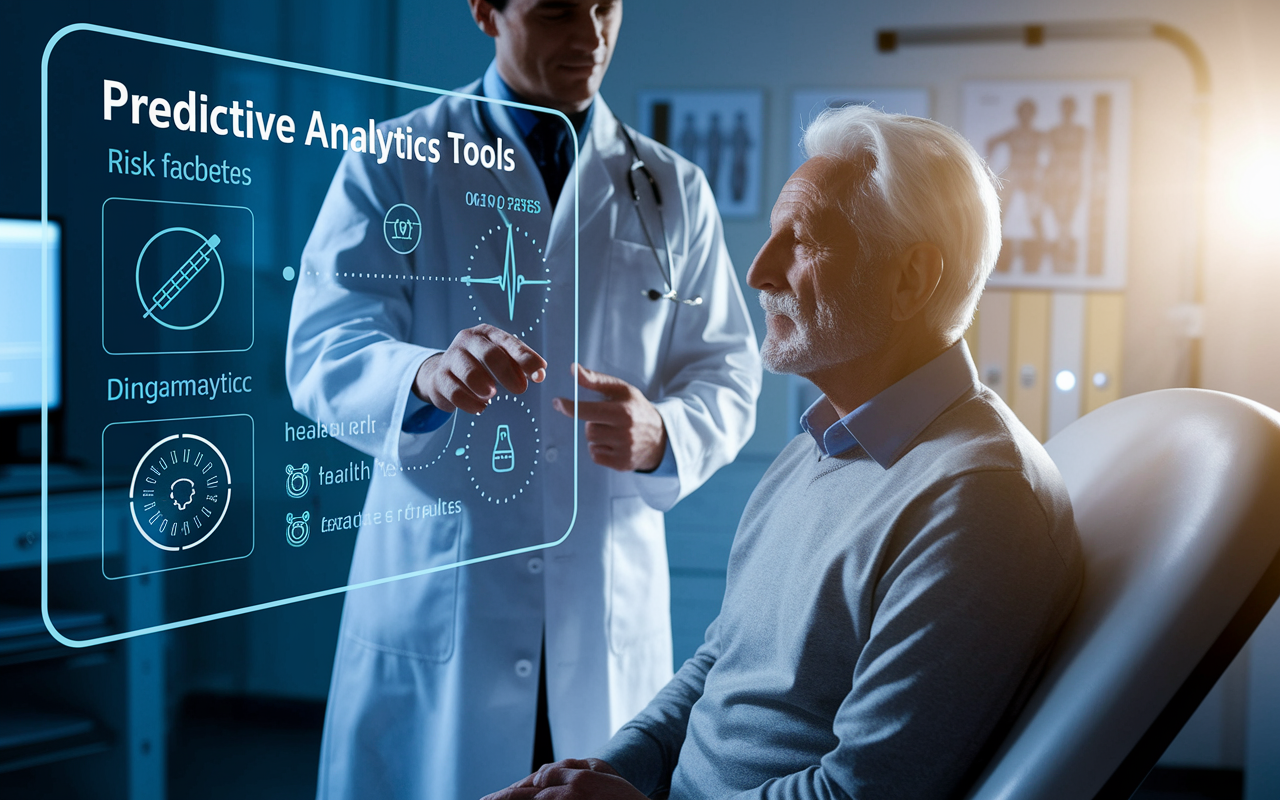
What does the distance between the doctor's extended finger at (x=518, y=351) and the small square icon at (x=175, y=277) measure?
0.34 m

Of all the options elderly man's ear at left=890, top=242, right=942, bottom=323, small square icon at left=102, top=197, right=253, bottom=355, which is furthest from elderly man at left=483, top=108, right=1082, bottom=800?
small square icon at left=102, top=197, right=253, bottom=355

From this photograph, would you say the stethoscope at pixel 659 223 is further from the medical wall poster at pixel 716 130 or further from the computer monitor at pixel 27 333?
the computer monitor at pixel 27 333

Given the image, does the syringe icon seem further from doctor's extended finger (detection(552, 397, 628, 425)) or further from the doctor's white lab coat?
doctor's extended finger (detection(552, 397, 628, 425))

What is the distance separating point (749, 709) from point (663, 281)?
775 mm

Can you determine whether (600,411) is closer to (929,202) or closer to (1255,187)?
(929,202)

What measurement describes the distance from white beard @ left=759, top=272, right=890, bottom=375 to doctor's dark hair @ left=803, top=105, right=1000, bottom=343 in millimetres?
55

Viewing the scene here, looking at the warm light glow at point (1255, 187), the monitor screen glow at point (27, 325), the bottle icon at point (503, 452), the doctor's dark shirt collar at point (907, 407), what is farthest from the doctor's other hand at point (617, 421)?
the warm light glow at point (1255, 187)

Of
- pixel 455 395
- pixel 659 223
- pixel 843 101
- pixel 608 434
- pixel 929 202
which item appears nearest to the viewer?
pixel 929 202

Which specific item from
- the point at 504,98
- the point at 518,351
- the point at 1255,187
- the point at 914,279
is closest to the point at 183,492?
the point at 518,351

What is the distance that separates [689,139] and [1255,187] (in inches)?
56.1

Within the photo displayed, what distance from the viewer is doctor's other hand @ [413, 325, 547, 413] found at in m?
1.29

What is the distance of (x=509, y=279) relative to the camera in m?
1.42

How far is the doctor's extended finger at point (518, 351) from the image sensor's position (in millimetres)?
1353

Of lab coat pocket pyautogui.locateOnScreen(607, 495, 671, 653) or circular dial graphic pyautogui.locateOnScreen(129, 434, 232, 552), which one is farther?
lab coat pocket pyautogui.locateOnScreen(607, 495, 671, 653)
